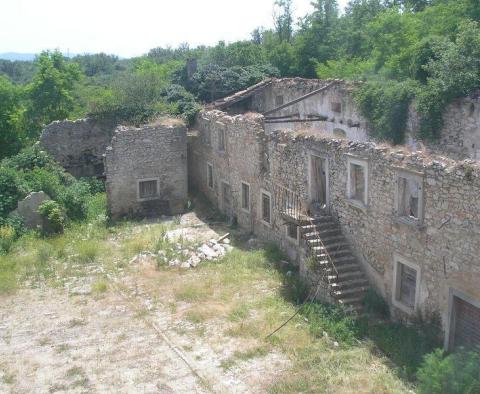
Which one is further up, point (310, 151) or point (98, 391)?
point (310, 151)

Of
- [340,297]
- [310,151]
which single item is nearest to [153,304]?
[340,297]

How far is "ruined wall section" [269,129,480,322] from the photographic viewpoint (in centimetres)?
1177

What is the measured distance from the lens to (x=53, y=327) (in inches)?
595

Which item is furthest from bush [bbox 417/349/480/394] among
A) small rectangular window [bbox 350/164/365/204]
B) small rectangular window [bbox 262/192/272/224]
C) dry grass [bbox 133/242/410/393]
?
small rectangular window [bbox 262/192/272/224]

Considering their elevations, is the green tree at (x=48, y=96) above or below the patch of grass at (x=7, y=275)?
above

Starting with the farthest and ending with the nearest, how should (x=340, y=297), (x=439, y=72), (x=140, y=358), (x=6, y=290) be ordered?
(x=439, y=72) < (x=6, y=290) < (x=340, y=297) < (x=140, y=358)

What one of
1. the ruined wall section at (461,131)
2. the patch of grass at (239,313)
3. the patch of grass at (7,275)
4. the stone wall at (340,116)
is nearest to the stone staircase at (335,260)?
the patch of grass at (239,313)

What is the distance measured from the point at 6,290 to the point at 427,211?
489 inches

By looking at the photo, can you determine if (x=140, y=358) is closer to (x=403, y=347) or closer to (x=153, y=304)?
(x=153, y=304)

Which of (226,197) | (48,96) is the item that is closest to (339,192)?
(226,197)

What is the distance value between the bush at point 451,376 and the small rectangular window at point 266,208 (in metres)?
10.7

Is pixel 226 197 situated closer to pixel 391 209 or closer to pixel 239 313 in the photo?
pixel 239 313

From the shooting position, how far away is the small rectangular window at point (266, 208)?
66.5ft

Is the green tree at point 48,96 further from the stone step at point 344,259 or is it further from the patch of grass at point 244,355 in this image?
the patch of grass at point 244,355
